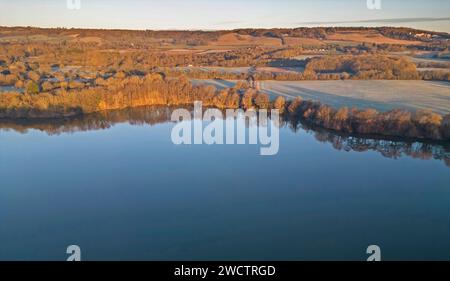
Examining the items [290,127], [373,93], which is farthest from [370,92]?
[290,127]

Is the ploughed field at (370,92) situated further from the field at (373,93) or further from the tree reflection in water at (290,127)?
the tree reflection in water at (290,127)

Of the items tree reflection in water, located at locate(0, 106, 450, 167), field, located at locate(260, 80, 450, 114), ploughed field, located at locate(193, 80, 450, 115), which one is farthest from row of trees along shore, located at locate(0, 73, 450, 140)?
field, located at locate(260, 80, 450, 114)

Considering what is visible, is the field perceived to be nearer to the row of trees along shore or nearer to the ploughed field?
the ploughed field

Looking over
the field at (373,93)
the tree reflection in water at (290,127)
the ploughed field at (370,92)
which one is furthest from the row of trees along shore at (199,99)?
the field at (373,93)

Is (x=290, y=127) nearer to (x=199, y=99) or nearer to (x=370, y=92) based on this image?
(x=199, y=99)

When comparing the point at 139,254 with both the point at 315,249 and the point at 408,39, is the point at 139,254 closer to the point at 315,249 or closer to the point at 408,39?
the point at 315,249

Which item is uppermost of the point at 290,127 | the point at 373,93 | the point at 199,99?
the point at 373,93
